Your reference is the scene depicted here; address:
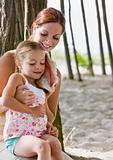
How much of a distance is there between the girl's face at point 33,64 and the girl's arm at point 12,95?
6 centimetres

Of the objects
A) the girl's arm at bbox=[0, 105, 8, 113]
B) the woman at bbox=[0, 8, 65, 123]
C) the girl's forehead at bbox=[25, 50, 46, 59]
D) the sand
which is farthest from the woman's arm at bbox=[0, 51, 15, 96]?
the sand

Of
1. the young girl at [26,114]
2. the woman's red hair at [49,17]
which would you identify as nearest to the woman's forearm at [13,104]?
the young girl at [26,114]

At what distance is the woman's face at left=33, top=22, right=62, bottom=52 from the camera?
2678mm

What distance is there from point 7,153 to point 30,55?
0.53m

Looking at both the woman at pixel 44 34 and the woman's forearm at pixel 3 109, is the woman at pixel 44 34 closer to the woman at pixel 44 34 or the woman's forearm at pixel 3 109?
the woman at pixel 44 34

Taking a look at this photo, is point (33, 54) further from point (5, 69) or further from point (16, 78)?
point (5, 69)

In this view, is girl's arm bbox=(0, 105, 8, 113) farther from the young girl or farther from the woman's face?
the woman's face

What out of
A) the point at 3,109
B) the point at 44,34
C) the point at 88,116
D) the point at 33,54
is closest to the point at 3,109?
the point at 3,109

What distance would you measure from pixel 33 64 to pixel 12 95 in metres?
0.19

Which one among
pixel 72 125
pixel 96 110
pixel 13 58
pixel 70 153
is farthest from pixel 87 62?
pixel 13 58

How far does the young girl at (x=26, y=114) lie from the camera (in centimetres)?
246

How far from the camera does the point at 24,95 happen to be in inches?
99.0

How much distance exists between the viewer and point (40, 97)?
256 cm

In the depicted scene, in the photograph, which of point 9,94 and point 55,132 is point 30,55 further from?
point 55,132
